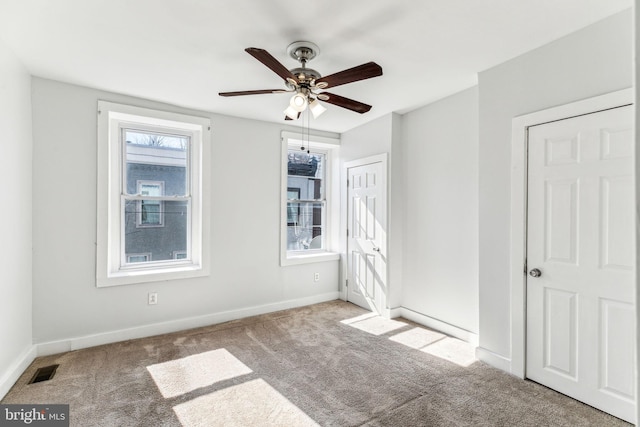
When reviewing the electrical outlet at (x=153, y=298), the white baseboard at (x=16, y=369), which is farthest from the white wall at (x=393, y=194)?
the white baseboard at (x=16, y=369)

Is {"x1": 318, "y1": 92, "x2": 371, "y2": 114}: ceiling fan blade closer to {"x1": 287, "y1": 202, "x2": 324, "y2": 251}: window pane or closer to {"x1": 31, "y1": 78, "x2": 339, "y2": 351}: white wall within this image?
{"x1": 31, "y1": 78, "x2": 339, "y2": 351}: white wall

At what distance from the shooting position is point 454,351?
2998mm

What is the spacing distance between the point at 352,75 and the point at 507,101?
1.43 metres

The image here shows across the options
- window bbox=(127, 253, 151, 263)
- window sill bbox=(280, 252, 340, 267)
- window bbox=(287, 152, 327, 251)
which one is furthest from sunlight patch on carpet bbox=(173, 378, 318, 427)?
window bbox=(287, 152, 327, 251)

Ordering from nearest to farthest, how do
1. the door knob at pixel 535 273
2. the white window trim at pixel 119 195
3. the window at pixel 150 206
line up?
the door knob at pixel 535 273 < the white window trim at pixel 119 195 < the window at pixel 150 206

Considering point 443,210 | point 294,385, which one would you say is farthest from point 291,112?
point 294,385

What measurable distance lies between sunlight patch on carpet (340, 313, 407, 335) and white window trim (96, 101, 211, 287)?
1.90m

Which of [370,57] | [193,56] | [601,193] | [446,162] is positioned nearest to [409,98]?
[446,162]

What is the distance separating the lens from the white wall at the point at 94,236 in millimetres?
2928

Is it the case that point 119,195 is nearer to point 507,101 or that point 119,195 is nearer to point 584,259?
point 507,101

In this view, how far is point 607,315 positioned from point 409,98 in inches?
98.9

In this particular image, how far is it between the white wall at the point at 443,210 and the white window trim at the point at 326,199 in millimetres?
1246

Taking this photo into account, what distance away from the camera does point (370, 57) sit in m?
2.49

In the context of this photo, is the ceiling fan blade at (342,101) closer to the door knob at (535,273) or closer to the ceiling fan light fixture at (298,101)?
the ceiling fan light fixture at (298,101)
